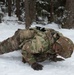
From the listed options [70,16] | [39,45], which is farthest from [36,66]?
[70,16]

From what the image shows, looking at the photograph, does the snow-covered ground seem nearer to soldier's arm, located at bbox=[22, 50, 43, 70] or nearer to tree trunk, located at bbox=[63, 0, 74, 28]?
soldier's arm, located at bbox=[22, 50, 43, 70]

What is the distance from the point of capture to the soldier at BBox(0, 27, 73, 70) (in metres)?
4.59

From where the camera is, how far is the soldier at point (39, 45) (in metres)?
4.59

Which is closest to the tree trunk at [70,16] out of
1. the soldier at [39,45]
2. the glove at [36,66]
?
the soldier at [39,45]

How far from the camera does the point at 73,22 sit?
11.0 meters

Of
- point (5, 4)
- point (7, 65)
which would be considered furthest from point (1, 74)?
point (5, 4)

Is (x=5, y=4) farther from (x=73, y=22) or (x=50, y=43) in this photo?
(x=50, y=43)

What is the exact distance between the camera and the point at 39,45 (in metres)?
4.66

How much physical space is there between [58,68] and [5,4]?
64.7 feet

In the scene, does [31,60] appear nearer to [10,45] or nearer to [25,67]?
[25,67]

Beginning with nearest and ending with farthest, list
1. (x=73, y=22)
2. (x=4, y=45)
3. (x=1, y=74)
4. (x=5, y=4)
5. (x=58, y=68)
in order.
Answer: (x=1, y=74) < (x=58, y=68) < (x=4, y=45) < (x=73, y=22) < (x=5, y=4)

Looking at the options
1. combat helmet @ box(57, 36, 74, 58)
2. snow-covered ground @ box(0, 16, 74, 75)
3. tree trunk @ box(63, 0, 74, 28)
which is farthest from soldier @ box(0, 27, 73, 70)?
tree trunk @ box(63, 0, 74, 28)

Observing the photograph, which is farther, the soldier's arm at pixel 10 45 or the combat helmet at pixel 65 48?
the soldier's arm at pixel 10 45

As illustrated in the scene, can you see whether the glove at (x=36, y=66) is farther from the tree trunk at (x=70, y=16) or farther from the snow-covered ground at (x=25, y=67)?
the tree trunk at (x=70, y=16)
